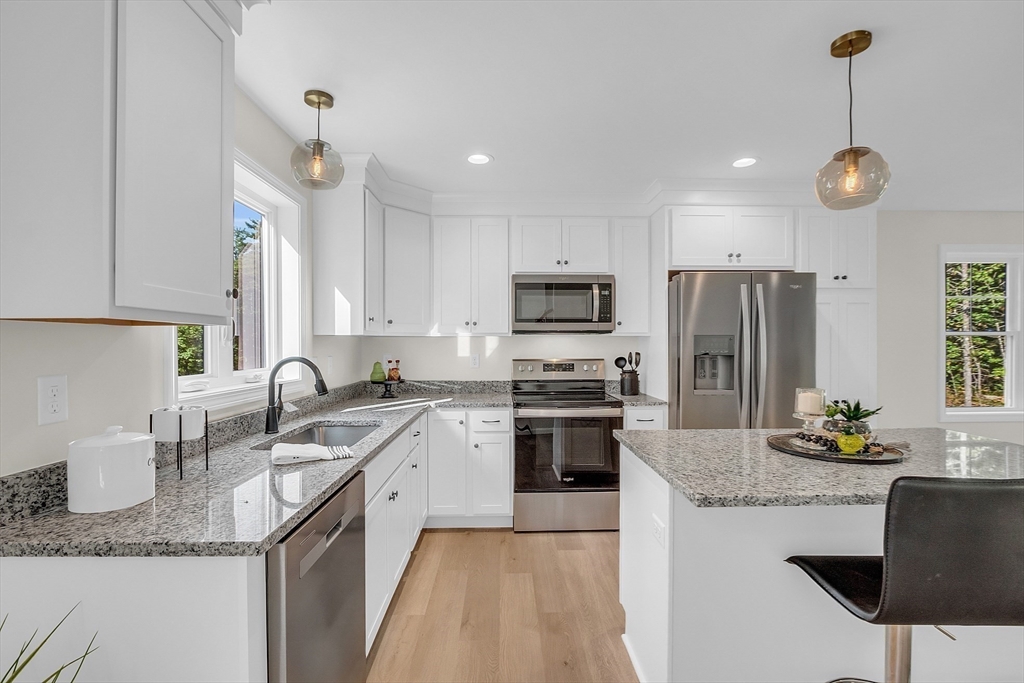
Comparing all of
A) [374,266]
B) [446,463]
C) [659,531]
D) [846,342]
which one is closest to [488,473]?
[446,463]

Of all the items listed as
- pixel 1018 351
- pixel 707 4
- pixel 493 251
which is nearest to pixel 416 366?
pixel 493 251

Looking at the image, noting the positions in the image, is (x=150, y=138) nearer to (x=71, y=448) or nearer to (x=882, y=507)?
(x=71, y=448)

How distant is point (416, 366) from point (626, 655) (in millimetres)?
2521

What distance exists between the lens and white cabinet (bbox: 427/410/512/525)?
126 inches

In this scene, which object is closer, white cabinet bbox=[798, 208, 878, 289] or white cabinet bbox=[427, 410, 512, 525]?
white cabinet bbox=[427, 410, 512, 525]

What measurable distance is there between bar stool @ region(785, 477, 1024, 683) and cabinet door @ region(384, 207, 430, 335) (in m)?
2.91

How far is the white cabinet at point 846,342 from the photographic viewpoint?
3.34m

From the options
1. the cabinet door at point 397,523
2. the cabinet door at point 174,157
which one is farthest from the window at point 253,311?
the cabinet door at point 397,523

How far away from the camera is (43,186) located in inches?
38.2

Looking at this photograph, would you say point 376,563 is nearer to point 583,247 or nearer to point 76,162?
point 76,162

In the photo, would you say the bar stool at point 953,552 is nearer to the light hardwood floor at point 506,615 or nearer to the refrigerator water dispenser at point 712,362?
the light hardwood floor at point 506,615

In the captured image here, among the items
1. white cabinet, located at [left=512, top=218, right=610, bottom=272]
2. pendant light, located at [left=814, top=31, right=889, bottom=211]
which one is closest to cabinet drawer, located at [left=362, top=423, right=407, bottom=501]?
white cabinet, located at [left=512, top=218, right=610, bottom=272]

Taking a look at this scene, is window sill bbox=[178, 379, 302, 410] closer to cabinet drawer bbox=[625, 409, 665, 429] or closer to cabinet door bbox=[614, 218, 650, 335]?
cabinet drawer bbox=[625, 409, 665, 429]

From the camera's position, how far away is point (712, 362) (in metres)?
3.13
